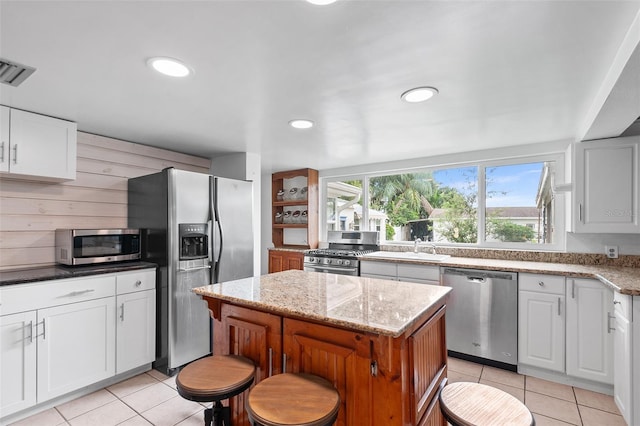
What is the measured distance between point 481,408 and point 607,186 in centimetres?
245

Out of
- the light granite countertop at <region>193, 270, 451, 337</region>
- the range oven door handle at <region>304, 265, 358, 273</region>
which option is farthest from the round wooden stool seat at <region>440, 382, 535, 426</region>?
the range oven door handle at <region>304, 265, 358, 273</region>

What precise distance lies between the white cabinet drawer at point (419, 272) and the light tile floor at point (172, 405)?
94 cm

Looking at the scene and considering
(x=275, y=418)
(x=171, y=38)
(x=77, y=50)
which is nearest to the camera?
(x=275, y=418)

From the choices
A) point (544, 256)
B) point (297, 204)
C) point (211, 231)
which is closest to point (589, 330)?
point (544, 256)

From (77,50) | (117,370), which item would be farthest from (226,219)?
(77,50)

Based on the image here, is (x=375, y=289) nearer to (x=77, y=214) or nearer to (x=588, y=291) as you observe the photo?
(x=588, y=291)

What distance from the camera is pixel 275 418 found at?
1.12 m

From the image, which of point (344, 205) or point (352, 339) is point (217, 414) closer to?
point (352, 339)

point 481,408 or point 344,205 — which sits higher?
point 344,205

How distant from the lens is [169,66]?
1.72 meters

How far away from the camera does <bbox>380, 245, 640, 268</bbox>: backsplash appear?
2877 millimetres

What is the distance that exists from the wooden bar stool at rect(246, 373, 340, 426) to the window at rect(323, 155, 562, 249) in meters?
3.17

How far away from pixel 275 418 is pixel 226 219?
A: 7.64ft

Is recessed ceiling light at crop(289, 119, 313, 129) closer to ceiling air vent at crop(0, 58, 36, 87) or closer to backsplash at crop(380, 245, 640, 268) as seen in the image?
ceiling air vent at crop(0, 58, 36, 87)
